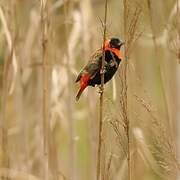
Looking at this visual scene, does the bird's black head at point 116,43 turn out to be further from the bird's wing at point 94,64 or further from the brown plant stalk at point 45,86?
the brown plant stalk at point 45,86

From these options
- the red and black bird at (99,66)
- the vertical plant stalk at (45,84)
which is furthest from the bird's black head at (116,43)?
the vertical plant stalk at (45,84)

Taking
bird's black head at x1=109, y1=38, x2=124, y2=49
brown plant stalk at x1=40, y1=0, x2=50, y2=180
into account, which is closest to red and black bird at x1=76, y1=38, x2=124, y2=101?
bird's black head at x1=109, y1=38, x2=124, y2=49

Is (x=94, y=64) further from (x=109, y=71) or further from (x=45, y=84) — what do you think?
(x=45, y=84)

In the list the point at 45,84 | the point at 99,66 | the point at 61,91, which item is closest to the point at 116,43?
the point at 99,66

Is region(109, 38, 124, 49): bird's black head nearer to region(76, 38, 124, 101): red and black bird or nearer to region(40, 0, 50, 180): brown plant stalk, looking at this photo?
region(76, 38, 124, 101): red and black bird

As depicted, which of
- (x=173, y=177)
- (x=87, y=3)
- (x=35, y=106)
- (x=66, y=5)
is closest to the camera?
(x=173, y=177)

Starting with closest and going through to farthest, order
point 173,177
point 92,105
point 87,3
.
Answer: point 173,177
point 92,105
point 87,3

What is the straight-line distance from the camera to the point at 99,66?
184cm

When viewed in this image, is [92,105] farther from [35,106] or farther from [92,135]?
[35,106]

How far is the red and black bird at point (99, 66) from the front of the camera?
71.5 inches

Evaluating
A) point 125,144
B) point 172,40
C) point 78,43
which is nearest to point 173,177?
point 125,144

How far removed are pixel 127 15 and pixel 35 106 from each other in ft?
4.43

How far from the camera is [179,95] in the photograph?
240 centimetres

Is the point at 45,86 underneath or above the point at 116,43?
underneath
